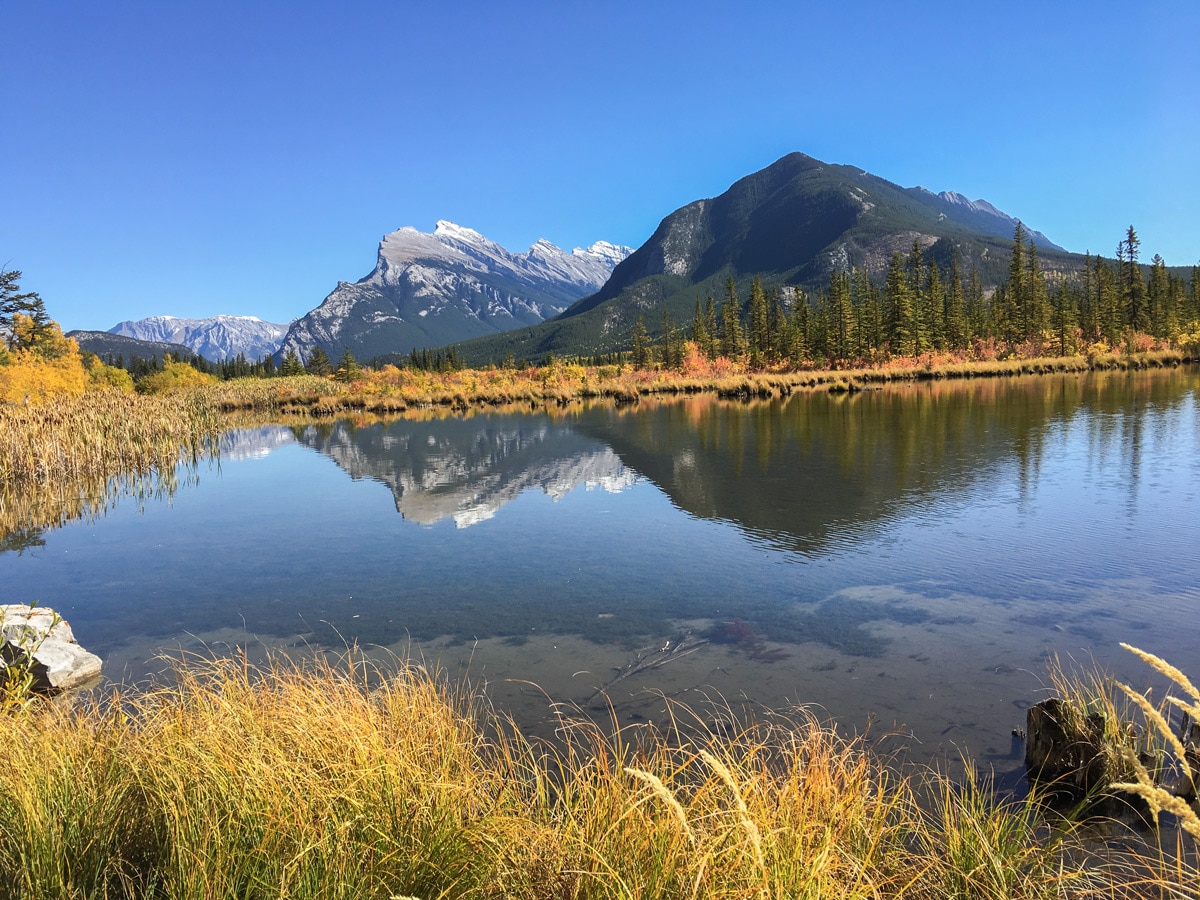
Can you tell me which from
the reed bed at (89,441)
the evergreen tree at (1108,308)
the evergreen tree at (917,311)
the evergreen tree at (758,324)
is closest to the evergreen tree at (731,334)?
the evergreen tree at (758,324)

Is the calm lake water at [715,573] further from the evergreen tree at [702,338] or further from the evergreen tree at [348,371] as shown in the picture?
the evergreen tree at [348,371]

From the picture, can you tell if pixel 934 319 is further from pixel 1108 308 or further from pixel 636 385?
pixel 636 385

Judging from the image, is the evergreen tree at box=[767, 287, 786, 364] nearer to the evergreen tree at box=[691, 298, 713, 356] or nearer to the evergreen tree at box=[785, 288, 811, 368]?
the evergreen tree at box=[785, 288, 811, 368]

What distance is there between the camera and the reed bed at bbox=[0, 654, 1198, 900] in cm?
278

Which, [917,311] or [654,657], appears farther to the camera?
[917,311]

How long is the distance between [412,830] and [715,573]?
717 centimetres

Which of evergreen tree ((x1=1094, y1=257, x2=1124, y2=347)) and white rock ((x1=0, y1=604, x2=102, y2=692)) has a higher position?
evergreen tree ((x1=1094, y1=257, x2=1124, y2=347))

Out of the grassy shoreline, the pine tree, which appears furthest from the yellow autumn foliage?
the pine tree

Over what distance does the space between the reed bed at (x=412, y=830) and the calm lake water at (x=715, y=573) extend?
1.93 meters

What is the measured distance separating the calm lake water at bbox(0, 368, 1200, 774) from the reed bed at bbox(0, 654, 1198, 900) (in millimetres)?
1928

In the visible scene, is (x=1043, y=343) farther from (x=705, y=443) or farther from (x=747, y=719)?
(x=747, y=719)

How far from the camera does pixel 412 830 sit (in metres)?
3.21

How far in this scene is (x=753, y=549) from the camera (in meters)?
11.0

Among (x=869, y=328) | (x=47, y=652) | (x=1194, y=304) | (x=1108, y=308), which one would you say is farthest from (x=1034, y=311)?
(x=47, y=652)
